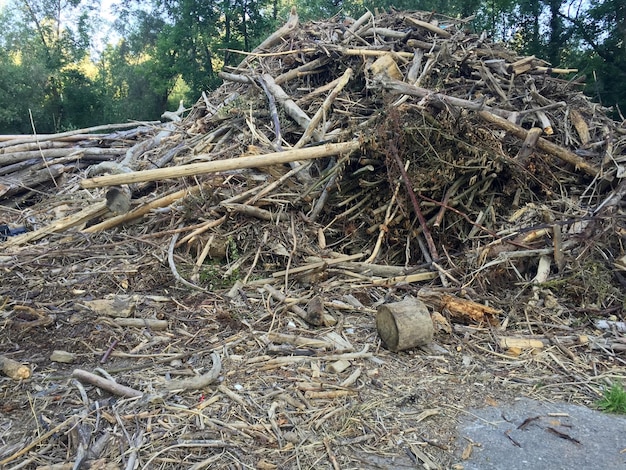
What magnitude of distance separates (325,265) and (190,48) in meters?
20.2

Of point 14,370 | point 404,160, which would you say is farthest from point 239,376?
point 404,160

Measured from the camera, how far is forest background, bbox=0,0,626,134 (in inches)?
738

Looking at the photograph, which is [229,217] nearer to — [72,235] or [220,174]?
[220,174]

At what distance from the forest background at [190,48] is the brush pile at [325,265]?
39.4ft

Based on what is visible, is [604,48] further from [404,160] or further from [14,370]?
[14,370]

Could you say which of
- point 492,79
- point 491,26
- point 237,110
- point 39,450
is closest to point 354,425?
point 39,450

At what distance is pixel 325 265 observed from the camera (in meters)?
4.67

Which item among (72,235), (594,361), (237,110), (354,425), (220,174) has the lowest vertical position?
(594,361)

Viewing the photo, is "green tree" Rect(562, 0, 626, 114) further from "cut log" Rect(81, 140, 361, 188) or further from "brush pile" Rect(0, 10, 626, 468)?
"cut log" Rect(81, 140, 361, 188)

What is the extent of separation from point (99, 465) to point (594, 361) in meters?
3.26

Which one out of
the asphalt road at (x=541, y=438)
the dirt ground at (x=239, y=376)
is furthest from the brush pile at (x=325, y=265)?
the asphalt road at (x=541, y=438)

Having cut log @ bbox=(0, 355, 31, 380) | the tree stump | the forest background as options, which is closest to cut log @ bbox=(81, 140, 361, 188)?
cut log @ bbox=(0, 355, 31, 380)

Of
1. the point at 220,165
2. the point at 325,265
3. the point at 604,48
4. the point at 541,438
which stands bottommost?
the point at 541,438

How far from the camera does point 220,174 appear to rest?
5.62 metres
